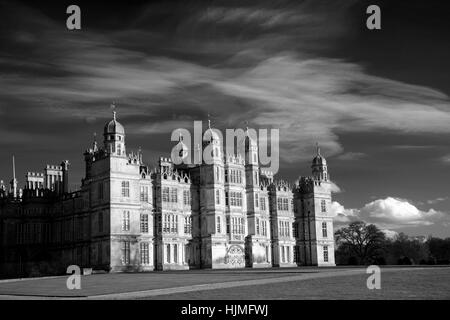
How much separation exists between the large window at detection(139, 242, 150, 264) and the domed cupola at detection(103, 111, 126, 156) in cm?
1063

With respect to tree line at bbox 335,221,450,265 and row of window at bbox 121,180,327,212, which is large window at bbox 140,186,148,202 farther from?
tree line at bbox 335,221,450,265

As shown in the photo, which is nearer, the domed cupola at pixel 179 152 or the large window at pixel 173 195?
the large window at pixel 173 195

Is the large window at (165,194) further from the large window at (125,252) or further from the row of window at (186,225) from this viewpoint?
the large window at (125,252)

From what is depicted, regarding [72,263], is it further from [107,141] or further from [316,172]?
[316,172]

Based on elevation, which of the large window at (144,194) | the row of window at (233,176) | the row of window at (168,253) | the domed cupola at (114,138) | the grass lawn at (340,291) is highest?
the domed cupola at (114,138)

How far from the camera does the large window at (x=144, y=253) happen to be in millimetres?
69175

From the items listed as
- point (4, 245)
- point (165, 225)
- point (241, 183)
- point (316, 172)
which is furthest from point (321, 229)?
point (4, 245)

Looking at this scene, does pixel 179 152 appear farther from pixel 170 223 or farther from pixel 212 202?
pixel 170 223

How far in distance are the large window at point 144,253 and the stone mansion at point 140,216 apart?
112 millimetres

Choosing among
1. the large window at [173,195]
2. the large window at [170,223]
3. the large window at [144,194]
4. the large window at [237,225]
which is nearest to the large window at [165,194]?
the large window at [173,195]

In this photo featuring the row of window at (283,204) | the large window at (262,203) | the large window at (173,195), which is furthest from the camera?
the row of window at (283,204)

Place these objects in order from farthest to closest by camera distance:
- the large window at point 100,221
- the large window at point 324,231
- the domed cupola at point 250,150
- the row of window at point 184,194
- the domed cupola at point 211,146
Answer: the large window at point 324,231 < the domed cupola at point 250,150 < the domed cupola at point 211,146 < the row of window at point 184,194 < the large window at point 100,221

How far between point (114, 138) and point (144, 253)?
529 inches

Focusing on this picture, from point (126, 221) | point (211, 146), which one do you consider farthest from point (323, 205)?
point (126, 221)
